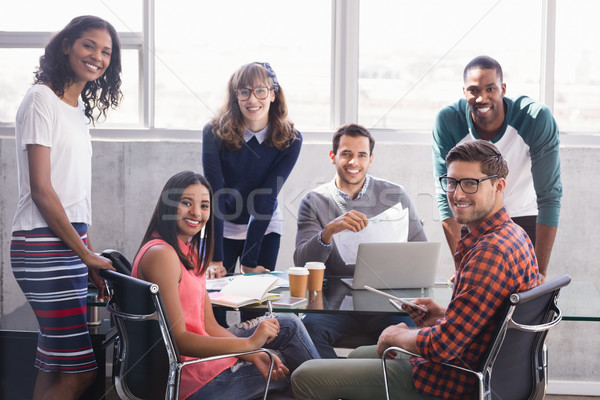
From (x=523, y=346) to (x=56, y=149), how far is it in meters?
1.68

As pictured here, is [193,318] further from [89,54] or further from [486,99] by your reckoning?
[486,99]

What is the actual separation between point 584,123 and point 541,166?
1.14 m

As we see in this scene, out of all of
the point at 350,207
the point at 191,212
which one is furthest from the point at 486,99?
the point at 191,212

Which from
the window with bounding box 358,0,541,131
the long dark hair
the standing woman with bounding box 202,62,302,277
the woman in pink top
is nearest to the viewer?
the woman in pink top

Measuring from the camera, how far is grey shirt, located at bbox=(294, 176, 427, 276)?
272cm

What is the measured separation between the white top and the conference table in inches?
30.8

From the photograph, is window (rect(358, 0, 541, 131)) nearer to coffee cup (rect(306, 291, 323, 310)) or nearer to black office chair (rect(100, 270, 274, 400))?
coffee cup (rect(306, 291, 323, 310))

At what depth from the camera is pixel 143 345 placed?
1.77 meters

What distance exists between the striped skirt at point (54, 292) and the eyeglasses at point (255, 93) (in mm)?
987

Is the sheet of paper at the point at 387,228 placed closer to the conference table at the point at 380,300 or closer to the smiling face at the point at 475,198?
the conference table at the point at 380,300

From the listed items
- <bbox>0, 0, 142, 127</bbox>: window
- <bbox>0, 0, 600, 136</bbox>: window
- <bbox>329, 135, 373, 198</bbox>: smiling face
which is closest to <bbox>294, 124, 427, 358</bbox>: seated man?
<bbox>329, 135, 373, 198</bbox>: smiling face

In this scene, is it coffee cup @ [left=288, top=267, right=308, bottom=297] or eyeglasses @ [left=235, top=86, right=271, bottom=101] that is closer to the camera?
coffee cup @ [left=288, top=267, right=308, bottom=297]

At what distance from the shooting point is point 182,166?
3574mm

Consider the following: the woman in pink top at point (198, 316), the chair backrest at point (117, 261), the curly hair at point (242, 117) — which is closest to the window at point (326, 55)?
the curly hair at point (242, 117)
